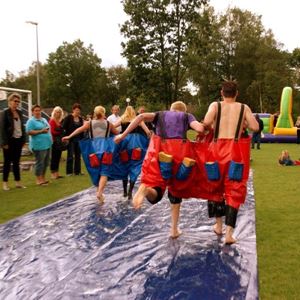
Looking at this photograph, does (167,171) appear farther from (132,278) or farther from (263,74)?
(263,74)

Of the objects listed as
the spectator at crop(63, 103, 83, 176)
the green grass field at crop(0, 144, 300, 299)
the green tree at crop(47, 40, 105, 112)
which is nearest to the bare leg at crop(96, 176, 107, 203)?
the green grass field at crop(0, 144, 300, 299)

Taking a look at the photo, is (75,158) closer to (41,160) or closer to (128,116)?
(41,160)

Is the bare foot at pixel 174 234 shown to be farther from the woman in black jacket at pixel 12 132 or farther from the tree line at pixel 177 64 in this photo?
the tree line at pixel 177 64

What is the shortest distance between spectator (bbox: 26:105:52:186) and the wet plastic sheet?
11.0ft

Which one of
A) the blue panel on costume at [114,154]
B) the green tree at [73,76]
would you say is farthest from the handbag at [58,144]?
the green tree at [73,76]

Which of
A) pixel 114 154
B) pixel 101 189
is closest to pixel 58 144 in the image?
pixel 114 154

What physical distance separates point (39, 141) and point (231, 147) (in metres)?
5.94

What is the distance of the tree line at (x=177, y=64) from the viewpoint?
1358 inches

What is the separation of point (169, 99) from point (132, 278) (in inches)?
1275

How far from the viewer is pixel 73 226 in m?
5.55

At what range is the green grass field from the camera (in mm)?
3926

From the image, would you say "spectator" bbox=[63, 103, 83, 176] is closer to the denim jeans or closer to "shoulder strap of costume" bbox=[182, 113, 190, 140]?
the denim jeans

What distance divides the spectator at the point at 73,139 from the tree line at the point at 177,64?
23.8 m

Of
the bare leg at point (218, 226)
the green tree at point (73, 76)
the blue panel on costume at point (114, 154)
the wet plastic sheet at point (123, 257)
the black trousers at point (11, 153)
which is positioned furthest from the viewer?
the green tree at point (73, 76)
